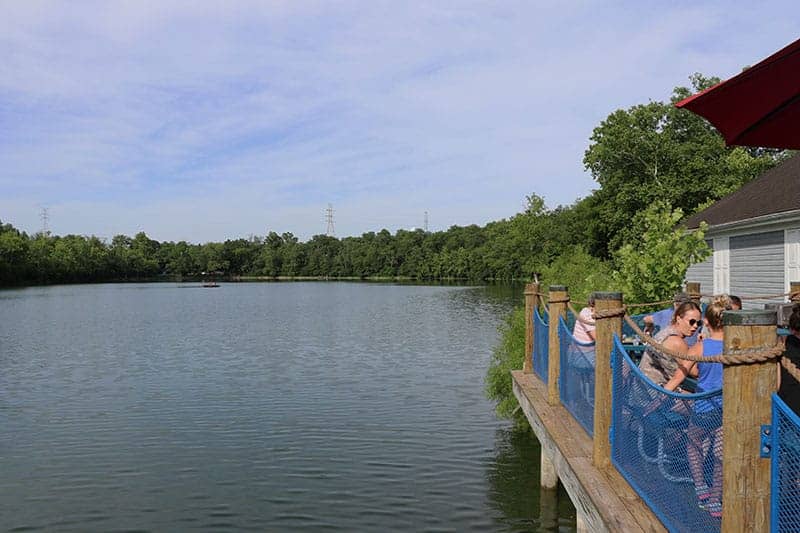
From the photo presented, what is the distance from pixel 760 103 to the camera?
4676 millimetres

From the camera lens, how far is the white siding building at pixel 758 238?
54.7ft

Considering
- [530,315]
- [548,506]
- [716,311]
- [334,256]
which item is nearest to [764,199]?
[530,315]

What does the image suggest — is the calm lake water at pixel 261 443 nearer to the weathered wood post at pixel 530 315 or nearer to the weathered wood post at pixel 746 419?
the weathered wood post at pixel 530 315

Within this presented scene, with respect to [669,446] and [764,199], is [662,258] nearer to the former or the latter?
[669,446]

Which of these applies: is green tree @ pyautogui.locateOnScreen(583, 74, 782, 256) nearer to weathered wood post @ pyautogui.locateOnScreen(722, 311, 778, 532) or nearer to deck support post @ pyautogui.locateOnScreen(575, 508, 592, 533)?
deck support post @ pyautogui.locateOnScreen(575, 508, 592, 533)

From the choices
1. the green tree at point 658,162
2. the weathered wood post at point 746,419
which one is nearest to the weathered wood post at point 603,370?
the weathered wood post at point 746,419

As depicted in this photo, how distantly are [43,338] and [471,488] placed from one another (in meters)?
26.5

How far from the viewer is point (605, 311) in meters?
5.34

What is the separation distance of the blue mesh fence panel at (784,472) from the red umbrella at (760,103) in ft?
7.08

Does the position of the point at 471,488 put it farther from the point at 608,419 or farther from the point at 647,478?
the point at 647,478

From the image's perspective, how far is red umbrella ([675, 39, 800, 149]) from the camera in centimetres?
433

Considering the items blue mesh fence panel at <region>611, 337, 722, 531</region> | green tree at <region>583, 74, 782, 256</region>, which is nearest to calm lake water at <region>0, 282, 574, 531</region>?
blue mesh fence panel at <region>611, 337, 722, 531</region>

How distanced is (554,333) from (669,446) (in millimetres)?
3737

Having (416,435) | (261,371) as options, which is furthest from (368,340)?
(416,435)
